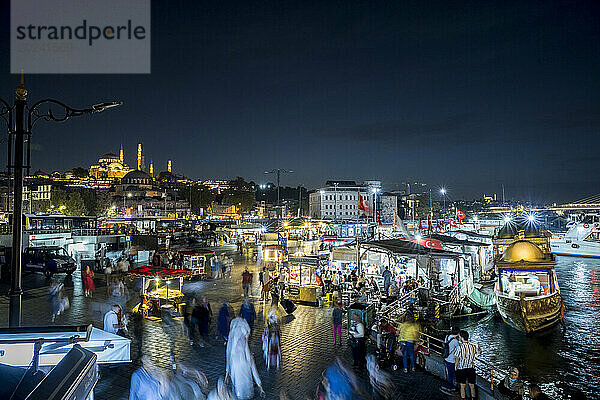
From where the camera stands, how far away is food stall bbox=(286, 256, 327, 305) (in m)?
18.0

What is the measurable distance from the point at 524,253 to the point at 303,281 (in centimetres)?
973

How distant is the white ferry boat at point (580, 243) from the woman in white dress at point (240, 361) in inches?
2231

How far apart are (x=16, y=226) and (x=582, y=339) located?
19.2 m

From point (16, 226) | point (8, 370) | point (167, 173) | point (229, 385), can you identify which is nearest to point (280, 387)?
point (229, 385)

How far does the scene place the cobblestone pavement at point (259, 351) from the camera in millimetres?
8875

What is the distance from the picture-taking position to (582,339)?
16.5 meters

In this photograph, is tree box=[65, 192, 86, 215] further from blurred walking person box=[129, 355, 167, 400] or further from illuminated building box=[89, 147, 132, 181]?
illuminated building box=[89, 147, 132, 181]

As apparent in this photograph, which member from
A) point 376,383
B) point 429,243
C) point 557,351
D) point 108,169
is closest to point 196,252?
point 429,243

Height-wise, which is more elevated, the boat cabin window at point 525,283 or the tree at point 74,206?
the tree at point 74,206

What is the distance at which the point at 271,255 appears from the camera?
96.1 feet

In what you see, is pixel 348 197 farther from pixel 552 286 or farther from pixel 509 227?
pixel 552 286

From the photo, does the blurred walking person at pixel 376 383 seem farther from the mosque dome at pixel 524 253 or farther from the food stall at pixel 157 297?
the mosque dome at pixel 524 253

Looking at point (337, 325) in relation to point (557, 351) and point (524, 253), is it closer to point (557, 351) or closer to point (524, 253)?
point (557, 351)

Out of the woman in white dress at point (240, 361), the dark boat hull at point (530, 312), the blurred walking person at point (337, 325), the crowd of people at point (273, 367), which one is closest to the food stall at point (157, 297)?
the crowd of people at point (273, 367)
